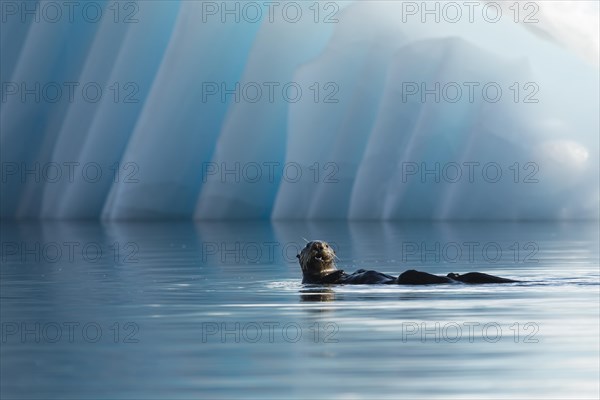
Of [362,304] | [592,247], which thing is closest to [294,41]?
[592,247]

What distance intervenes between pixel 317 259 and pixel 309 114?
72.7 feet

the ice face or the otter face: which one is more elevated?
the ice face

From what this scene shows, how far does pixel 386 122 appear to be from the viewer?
104 feet

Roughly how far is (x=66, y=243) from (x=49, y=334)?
564 inches

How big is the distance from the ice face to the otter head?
61.4ft

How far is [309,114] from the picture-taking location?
33.3 m

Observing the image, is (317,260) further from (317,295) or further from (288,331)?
(288,331)

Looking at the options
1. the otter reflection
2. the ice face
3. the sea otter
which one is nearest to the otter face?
the sea otter

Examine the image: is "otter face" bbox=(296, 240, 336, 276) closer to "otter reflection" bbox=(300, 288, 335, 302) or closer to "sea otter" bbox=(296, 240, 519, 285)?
"sea otter" bbox=(296, 240, 519, 285)

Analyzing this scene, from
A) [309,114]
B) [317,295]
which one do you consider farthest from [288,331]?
[309,114]

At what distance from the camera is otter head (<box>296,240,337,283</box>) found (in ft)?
36.8

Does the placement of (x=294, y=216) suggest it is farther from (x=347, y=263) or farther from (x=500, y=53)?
(x=347, y=263)

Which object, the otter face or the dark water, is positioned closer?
the dark water

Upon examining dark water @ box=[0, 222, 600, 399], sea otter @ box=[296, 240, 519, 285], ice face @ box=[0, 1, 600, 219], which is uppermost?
ice face @ box=[0, 1, 600, 219]
